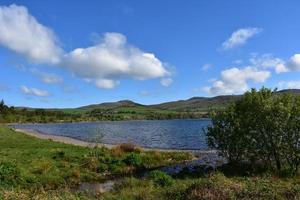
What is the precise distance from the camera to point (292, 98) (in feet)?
93.0

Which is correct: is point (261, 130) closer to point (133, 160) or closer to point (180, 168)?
point (180, 168)

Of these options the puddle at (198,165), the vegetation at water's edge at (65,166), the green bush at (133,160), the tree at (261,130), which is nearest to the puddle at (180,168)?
the puddle at (198,165)

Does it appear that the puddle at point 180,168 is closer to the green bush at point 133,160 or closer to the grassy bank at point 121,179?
the grassy bank at point 121,179

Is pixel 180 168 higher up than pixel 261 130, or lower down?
lower down

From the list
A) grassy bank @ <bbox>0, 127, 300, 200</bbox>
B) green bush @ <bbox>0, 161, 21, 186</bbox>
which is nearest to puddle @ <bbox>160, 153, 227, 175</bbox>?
grassy bank @ <bbox>0, 127, 300, 200</bbox>

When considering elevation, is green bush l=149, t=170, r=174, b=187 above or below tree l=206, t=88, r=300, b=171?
below

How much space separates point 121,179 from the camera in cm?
3175

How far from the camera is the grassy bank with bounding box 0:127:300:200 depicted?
14406mm

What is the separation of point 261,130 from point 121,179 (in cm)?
1069

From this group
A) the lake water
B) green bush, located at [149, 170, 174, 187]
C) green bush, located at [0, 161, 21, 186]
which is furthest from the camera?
the lake water

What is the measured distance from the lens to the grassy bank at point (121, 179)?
47.3ft

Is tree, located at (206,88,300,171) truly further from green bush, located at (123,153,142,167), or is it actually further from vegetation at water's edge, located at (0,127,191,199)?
vegetation at water's edge, located at (0,127,191,199)

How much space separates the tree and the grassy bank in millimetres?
2228

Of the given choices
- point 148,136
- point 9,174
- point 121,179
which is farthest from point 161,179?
point 148,136
